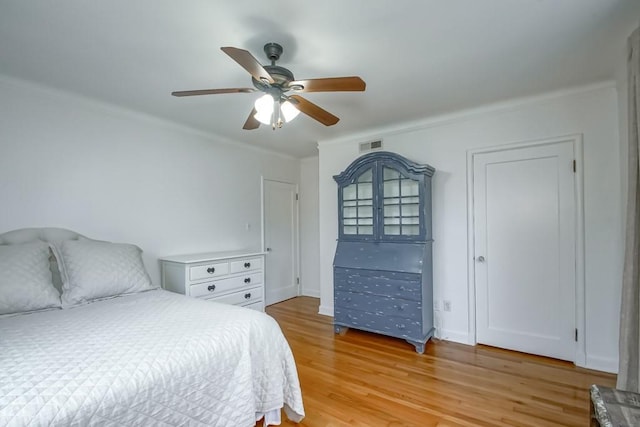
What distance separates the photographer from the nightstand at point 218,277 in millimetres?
2902

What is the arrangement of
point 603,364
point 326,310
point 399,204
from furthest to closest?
point 326,310
point 399,204
point 603,364

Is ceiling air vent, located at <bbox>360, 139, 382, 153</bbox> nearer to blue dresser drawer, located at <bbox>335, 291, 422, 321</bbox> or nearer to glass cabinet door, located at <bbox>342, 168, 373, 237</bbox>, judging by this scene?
glass cabinet door, located at <bbox>342, 168, 373, 237</bbox>

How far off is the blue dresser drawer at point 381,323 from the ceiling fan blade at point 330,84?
2231 mm

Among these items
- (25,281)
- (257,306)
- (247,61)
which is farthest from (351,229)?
(25,281)

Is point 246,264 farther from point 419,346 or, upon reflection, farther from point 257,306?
point 419,346

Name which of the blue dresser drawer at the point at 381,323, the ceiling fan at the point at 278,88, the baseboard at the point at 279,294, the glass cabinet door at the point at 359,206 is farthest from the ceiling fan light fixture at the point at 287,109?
the baseboard at the point at 279,294

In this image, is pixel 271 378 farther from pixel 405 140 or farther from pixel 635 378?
pixel 405 140

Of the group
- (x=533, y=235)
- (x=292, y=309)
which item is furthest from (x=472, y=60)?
(x=292, y=309)

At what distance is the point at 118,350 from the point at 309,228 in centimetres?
381

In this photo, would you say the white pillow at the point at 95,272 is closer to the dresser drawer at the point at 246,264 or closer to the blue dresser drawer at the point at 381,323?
the dresser drawer at the point at 246,264

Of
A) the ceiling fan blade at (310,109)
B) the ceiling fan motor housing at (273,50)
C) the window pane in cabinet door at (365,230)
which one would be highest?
the ceiling fan motor housing at (273,50)

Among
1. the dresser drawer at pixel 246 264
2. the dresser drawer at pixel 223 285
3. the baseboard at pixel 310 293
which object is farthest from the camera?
the baseboard at pixel 310 293

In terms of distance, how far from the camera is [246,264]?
135 inches

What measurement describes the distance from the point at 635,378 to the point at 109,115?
168 inches
